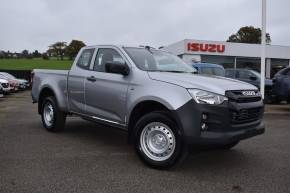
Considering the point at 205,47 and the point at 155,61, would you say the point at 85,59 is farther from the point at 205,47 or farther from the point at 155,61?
the point at 205,47

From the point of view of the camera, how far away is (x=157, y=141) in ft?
17.9

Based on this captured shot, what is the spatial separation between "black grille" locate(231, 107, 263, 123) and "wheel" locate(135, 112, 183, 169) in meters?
0.79

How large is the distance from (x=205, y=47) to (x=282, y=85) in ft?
61.5

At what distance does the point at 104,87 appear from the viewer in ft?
21.0

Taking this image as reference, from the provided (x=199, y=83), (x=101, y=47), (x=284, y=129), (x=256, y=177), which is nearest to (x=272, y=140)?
(x=284, y=129)

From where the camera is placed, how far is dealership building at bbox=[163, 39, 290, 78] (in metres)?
30.9

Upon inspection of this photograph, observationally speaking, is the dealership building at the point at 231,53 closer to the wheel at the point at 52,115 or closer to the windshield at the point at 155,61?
the wheel at the point at 52,115

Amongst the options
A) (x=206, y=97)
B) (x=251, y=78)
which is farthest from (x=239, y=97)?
(x=251, y=78)

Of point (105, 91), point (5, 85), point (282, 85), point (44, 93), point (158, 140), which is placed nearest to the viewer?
point (158, 140)

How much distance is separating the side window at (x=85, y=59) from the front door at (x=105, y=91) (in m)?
0.20

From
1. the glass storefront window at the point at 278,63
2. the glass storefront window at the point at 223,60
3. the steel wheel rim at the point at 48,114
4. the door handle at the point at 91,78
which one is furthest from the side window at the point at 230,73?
the glass storefront window at the point at 278,63

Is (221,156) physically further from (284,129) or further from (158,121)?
(284,129)

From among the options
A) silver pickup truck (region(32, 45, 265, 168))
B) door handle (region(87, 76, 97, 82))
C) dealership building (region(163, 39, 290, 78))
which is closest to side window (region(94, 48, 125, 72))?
silver pickup truck (region(32, 45, 265, 168))

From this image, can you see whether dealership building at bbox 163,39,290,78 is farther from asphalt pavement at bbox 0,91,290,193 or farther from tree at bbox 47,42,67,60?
tree at bbox 47,42,67,60
